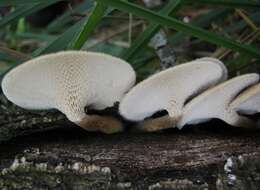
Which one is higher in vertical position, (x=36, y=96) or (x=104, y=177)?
(x=36, y=96)

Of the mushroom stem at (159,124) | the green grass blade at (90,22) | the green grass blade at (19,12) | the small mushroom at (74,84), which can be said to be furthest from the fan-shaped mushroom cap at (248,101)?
the green grass blade at (19,12)

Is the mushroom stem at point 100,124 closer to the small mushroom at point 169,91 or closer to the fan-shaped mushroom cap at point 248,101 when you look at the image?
the small mushroom at point 169,91

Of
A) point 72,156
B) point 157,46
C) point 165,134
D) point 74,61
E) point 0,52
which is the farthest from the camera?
point 157,46

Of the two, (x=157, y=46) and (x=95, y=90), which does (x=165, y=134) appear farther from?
(x=157, y=46)

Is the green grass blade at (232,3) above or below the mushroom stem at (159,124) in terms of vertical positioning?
above

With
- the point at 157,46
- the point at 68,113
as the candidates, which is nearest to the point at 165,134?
the point at 68,113

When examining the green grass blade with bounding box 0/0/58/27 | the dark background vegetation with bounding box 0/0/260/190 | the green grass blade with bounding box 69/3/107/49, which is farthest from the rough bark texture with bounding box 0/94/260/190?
the green grass blade with bounding box 0/0/58/27

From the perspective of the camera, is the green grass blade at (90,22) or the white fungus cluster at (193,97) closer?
the white fungus cluster at (193,97)
